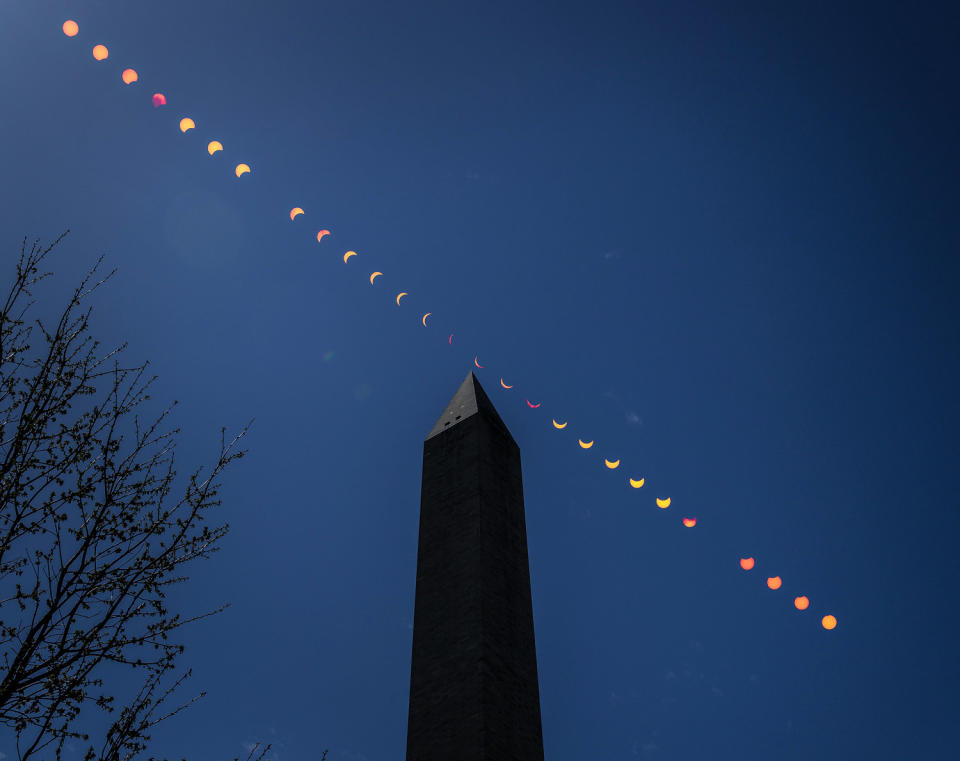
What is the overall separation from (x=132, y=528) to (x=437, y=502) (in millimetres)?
9904

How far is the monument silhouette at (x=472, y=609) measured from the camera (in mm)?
11781

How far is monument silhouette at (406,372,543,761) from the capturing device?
1178cm

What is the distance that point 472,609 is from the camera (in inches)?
508

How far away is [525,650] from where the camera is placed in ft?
44.8

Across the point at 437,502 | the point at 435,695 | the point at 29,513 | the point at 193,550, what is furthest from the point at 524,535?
the point at 29,513

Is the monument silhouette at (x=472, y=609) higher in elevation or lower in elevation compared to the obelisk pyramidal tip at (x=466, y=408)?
lower

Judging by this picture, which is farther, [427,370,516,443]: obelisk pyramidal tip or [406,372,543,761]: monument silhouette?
[427,370,516,443]: obelisk pyramidal tip

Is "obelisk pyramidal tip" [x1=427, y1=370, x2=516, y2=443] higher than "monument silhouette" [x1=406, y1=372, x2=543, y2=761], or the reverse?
"obelisk pyramidal tip" [x1=427, y1=370, x2=516, y2=443]

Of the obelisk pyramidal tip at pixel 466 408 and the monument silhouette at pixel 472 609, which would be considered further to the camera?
the obelisk pyramidal tip at pixel 466 408

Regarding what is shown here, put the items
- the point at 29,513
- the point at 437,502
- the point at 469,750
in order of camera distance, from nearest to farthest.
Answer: the point at 29,513 → the point at 469,750 → the point at 437,502

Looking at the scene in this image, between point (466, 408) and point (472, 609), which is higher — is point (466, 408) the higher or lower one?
the higher one

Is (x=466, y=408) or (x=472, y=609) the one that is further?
(x=466, y=408)

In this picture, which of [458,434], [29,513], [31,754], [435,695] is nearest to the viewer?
[31,754]

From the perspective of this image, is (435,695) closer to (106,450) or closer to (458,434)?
(458,434)
